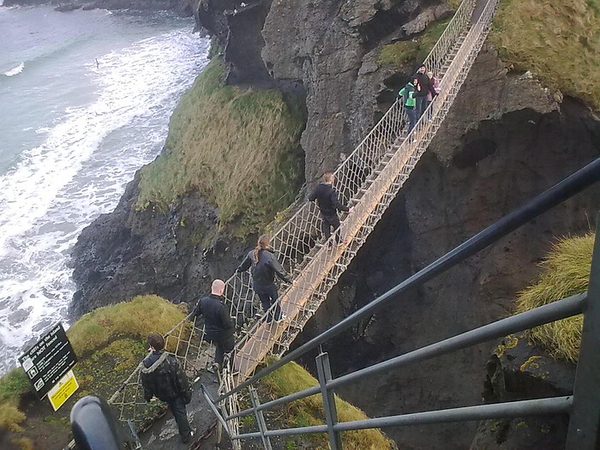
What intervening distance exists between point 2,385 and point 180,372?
2.90m

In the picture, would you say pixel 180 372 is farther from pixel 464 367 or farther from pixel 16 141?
pixel 16 141

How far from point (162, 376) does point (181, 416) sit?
2.37ft

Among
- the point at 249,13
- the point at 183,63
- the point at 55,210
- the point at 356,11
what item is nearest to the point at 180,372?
the point at 356,11

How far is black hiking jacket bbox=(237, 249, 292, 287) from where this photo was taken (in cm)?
678

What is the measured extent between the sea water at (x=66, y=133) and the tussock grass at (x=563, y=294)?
16.3 metres

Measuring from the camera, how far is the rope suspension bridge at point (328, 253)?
21.8 feet

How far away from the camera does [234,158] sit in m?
17.8

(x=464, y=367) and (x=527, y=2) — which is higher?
(x=527, y=2)

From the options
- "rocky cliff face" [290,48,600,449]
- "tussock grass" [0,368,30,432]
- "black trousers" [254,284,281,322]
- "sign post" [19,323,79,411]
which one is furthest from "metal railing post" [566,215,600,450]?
"rocky cliff face" [290,48,600,449]

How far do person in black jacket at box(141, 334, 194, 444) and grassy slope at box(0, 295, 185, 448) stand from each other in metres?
1.68

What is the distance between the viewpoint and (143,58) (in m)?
37.5

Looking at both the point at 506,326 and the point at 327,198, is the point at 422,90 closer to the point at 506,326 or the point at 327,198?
the point at 327,198

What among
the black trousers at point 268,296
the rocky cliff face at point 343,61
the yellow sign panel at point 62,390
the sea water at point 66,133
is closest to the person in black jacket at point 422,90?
the rocky cliff face at point 343,61

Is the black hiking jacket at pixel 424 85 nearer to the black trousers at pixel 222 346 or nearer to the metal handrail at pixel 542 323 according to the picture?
the black trousers at pixel 222 346
